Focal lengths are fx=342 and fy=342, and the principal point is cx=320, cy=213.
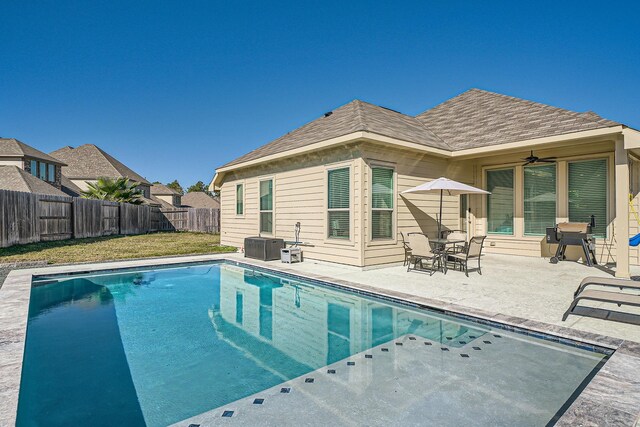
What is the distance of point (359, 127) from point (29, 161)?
2639 centimetres

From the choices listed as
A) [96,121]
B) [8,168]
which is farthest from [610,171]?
[96,121]

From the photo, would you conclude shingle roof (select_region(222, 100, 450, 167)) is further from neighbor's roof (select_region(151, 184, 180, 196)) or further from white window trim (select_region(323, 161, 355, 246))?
neighbor's roof (select_region(151, 184, 180, 196))

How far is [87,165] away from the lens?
3117cm

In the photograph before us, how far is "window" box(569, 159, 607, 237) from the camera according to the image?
26.2 ft

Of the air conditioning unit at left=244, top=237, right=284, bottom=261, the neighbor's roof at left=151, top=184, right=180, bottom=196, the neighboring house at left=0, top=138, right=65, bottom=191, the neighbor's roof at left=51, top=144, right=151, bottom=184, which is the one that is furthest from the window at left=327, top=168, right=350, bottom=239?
the neighbor's roof at left=151, top=184, right=180, bottom=196

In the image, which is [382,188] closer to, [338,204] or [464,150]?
[338,204]

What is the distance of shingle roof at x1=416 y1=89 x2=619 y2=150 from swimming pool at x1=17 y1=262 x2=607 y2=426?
220 inches

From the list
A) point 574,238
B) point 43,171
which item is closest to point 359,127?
point 574,238

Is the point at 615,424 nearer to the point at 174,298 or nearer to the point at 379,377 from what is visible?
the point at 379,377

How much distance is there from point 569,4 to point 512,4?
1.50 m

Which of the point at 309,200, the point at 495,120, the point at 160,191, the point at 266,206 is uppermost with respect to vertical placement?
the point at 495,120

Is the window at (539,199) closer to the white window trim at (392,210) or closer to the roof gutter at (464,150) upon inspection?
the roof gutter at (464,150)

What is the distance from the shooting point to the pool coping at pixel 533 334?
209 centimetres

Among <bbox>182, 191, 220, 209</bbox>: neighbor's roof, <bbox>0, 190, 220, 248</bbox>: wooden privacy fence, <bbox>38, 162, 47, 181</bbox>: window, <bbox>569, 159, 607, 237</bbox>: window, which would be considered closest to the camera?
<bbox>569, 159, 607, 237</bbox>: window
